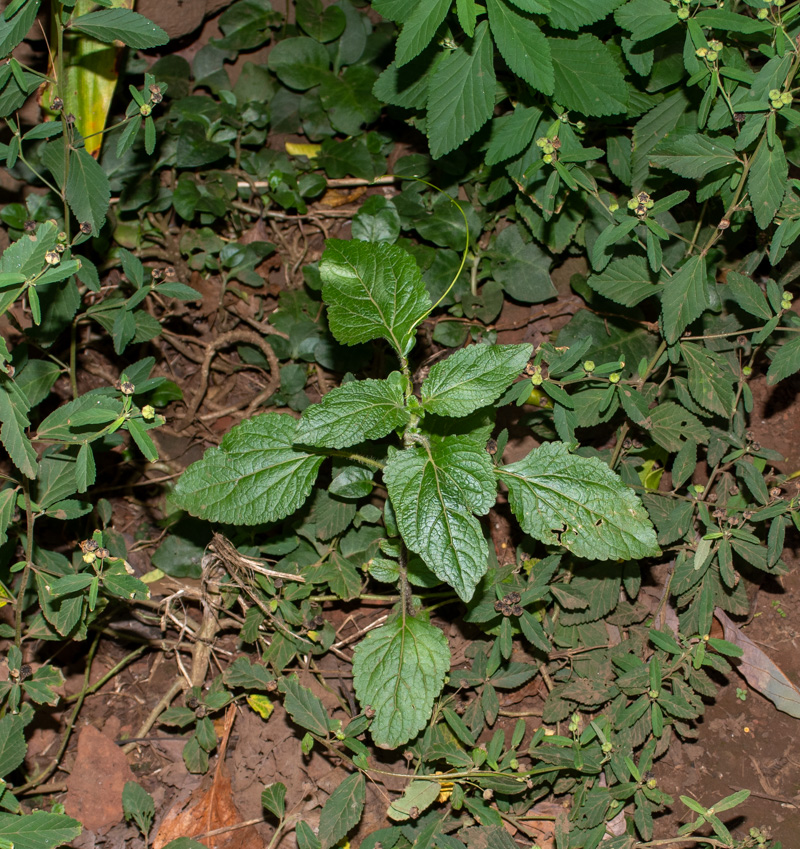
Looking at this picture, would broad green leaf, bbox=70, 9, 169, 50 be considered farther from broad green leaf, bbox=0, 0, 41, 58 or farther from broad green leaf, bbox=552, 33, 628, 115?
broad green leaf, bbox=552, 33, 628, 115

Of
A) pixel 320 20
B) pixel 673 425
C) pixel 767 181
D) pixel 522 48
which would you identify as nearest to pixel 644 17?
pixel 522 48

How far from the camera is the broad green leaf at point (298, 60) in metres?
3.19

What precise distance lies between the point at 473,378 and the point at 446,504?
16.3 inches

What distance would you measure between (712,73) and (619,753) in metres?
2.32

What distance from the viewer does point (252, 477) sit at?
2.51 meters

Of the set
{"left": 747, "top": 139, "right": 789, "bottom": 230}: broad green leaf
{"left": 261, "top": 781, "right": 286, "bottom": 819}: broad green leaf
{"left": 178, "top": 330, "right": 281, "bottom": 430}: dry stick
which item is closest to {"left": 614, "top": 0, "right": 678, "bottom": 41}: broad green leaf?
{"left": 747, "top": 139, "right": 789, "bottom": 230}: broad green leaf

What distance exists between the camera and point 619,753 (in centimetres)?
261

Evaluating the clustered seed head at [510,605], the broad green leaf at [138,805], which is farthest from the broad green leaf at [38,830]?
the clustered seed head at [510,605]

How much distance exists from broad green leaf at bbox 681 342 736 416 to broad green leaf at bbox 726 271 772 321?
0.69 ft

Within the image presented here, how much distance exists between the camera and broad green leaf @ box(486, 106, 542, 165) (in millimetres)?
2639

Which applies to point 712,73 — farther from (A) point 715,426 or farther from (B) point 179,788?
(B) point 179,788

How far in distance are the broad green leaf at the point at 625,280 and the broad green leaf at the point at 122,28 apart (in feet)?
5.67

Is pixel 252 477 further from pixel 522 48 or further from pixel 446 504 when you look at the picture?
pixel 522 48

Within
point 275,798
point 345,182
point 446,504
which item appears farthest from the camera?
point 345,182
